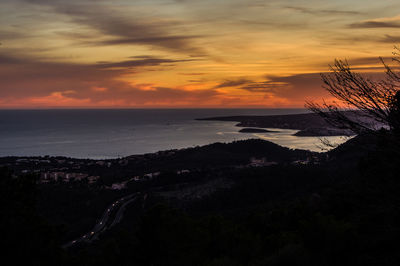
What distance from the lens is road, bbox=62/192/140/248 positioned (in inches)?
1107

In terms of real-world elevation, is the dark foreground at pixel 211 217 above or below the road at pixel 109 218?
above

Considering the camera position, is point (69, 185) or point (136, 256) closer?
point (136, 256)

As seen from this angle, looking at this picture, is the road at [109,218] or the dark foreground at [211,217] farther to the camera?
the road at [109,218]

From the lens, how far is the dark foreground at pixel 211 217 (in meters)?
8.99

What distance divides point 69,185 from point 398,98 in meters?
43.4

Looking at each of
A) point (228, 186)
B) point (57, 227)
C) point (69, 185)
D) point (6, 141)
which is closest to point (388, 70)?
point (57, 227)

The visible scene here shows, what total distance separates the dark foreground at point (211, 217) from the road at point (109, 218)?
119 mm

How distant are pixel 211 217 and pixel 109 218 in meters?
20.0

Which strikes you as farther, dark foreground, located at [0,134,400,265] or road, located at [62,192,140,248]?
road, located at [62,192,140,248]

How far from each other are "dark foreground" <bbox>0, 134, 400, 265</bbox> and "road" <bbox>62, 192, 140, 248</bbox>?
0.12 meters

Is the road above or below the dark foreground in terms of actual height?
below

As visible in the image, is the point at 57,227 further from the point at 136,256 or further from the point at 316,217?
the point at 316,217

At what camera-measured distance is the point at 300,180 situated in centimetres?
4053

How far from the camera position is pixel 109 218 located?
1293 inches
